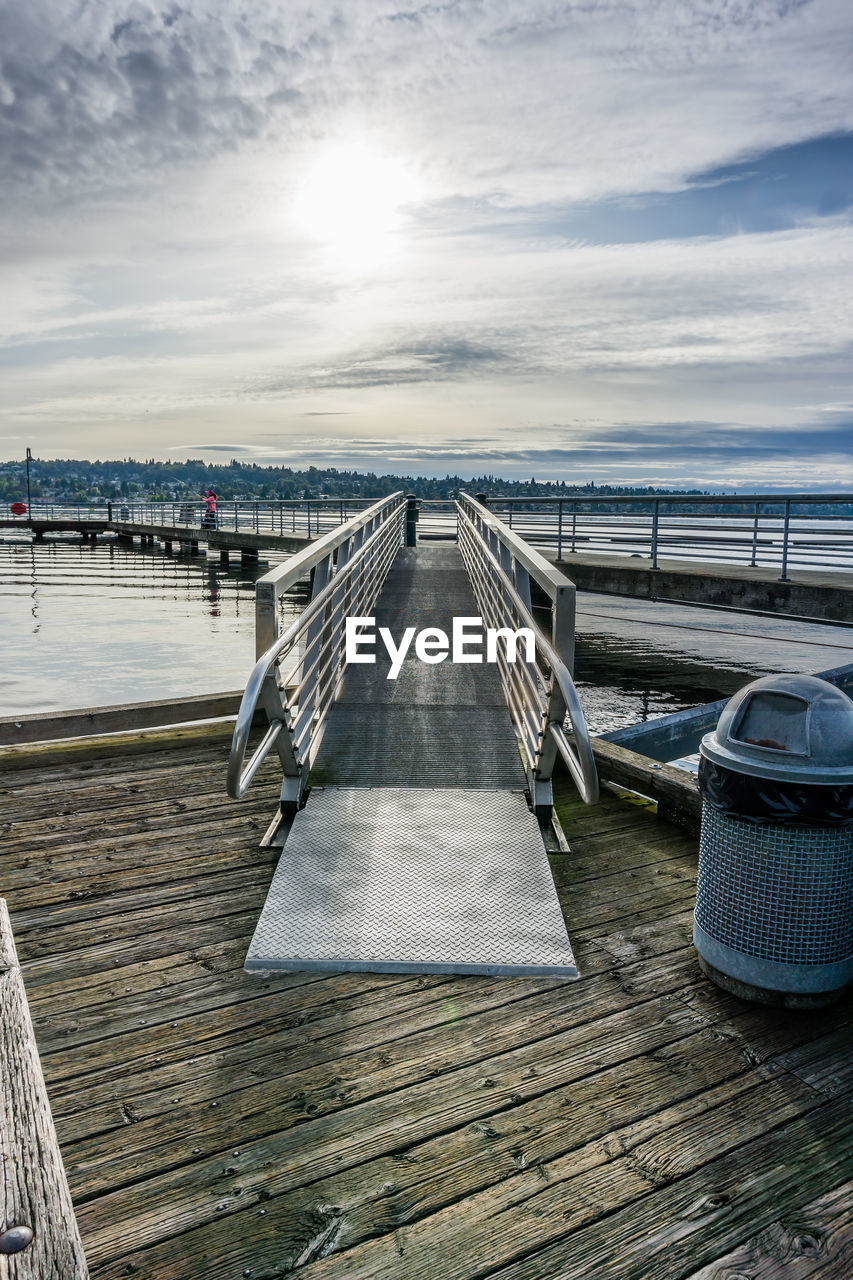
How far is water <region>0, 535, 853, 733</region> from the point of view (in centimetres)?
1550

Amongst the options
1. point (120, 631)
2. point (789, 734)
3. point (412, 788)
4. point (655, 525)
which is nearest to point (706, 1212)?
point (789, 734)

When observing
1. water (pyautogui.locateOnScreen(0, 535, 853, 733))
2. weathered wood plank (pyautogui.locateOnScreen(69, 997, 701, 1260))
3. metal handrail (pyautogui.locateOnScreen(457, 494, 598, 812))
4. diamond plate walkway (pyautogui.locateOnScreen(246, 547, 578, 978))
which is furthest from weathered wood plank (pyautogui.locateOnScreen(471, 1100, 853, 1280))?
water (pyautogui.locateOnScreen(0, 535, 853, 733))

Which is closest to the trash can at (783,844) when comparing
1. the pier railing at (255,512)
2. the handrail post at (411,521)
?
the handrail post at (411,521)

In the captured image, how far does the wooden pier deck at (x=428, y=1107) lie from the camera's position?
6.44 feet

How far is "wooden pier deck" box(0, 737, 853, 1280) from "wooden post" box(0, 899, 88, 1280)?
25.8 inches

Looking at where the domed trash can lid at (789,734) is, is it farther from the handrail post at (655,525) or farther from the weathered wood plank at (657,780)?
the handrail post at (655,525)

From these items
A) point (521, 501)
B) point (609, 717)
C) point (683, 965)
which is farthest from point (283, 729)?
A: point (521, 501)

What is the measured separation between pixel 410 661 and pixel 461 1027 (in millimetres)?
4372

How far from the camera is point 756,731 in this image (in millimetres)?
2871

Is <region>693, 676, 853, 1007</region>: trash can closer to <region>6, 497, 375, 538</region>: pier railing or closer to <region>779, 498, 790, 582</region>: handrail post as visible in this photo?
<region>779, 498, 790, 582</region>: handrail post

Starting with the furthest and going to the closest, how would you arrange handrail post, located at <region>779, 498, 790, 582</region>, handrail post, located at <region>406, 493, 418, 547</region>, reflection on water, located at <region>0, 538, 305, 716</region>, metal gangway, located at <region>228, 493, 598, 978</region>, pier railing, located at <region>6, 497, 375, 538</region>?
pier railing, located at <region>6, 497, 375, 538</region> < handrail post, located at <region>406, 493, 418, 547</region> < reflection on water, located at <region>0, 538, 305, 716</region> < handrail post, located at <region>779, 498, 790, 582</region> < metal gangway, located at <region>228, 493, 598, 978</region>

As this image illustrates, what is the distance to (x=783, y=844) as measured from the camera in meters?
2.74

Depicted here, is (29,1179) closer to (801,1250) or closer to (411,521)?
(801,1250)

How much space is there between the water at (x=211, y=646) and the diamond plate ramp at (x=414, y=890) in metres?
7.03
